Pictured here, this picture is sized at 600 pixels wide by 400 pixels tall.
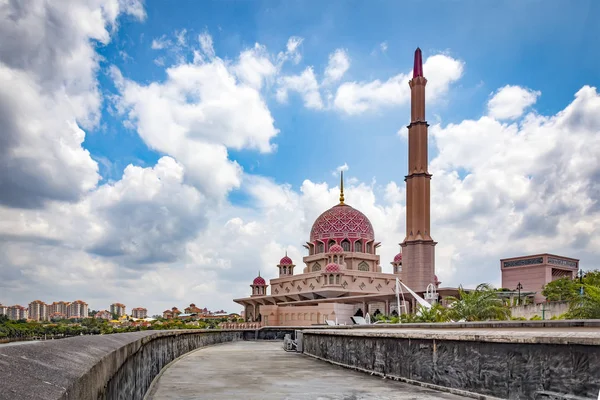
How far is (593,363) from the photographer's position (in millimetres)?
7273

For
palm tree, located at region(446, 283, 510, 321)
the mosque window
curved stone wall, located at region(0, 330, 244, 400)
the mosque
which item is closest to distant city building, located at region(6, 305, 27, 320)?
the mosque

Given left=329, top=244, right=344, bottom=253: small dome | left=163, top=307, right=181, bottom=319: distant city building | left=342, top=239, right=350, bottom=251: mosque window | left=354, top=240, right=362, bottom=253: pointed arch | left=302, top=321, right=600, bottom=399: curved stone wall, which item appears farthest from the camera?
left=163, top=307, right=181, bottom=319: distant city building

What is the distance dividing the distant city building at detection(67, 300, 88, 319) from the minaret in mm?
146423

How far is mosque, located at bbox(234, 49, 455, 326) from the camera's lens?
68.8m

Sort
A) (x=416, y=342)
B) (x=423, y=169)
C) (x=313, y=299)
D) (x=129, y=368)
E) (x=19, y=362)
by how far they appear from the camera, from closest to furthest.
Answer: (x=19, y=362)
(x=129, y=368)
(x=416, y=342)
(x=423, y=169)
(x=313, y=299)

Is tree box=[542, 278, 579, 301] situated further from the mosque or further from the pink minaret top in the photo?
the pink minaret top

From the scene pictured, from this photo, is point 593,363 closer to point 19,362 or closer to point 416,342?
point 416,342

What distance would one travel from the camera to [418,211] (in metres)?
68.5

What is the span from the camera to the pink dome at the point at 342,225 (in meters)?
91.4

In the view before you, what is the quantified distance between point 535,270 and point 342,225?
1129 inches

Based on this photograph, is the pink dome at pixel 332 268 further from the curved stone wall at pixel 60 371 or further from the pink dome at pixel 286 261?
the curved stone wall at pixel 60 371

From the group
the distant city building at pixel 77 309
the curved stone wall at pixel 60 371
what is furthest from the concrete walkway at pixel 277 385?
the distant city building at pixel 77 309

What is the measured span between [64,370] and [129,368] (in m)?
4.56

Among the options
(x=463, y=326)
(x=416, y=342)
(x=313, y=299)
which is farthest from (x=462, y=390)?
(x=313, y=299)
